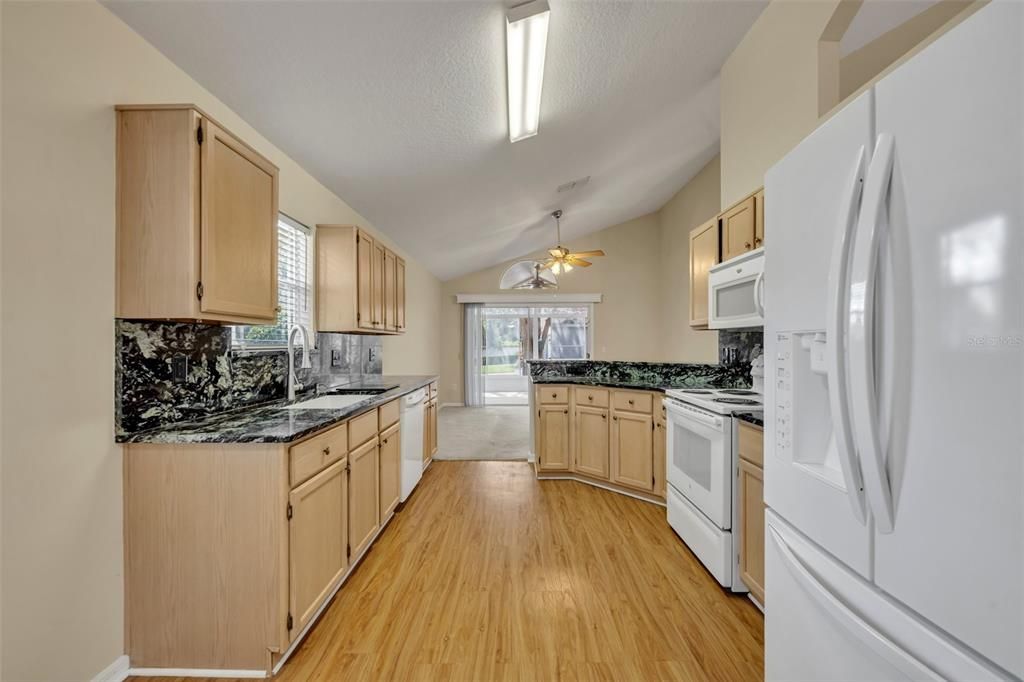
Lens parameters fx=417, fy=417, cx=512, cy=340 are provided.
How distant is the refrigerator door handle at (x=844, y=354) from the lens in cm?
80

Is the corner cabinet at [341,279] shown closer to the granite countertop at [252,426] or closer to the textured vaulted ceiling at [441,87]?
the textured vaulted ceiling at [441,87]

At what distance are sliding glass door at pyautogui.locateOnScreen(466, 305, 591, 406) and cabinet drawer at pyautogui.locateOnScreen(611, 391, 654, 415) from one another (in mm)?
4972

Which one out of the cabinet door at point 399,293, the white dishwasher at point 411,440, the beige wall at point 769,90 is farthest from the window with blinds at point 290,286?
the beige wall at point 769,90

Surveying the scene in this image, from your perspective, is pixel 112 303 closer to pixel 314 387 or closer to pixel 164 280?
pixel 164 280

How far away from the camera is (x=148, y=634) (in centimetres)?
157

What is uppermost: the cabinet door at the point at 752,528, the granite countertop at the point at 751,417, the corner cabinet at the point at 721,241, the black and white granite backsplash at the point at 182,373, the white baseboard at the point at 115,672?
the corner cabinet at the point at 721,241

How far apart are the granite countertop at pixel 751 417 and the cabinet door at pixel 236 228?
7.57 ft

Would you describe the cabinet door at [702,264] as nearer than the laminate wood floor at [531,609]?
No

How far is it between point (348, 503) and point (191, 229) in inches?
56.0

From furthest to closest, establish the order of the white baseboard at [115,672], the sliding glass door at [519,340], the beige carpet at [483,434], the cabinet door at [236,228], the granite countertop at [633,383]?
the sliding glass door at [519,340] < the beige carpet at [483,434] < the granite countertop at [633,383] < the cabinet door at [236,228] < the white baseboard at [115,672]

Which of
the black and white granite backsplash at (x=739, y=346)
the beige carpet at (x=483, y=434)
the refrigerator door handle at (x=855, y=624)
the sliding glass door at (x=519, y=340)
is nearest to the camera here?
the refrigerator door handle at (x=855, y=624)

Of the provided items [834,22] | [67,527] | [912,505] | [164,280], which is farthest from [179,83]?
[834,22]

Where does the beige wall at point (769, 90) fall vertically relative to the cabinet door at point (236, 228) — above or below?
above

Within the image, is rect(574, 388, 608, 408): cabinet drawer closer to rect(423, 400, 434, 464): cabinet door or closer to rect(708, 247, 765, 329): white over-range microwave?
rect(708, 247, 765, 329): white over-range microwave
